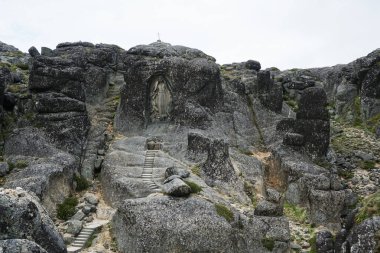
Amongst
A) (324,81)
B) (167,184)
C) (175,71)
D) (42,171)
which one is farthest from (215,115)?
(324,81)

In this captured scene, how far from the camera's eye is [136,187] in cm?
3266

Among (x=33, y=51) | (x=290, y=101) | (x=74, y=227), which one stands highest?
(x=33, y=51)

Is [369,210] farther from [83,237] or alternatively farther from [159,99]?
[159,99]

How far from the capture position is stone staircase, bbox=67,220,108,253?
1061 inches

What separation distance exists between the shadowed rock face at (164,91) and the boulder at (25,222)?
1024 inches

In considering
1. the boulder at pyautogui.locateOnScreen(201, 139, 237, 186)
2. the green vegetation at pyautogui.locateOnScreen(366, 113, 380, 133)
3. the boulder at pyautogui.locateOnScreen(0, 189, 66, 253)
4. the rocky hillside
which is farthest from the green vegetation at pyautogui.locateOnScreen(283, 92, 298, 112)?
the boulder at pyautogui.locateOnScreen(0, 189, 66, 253)

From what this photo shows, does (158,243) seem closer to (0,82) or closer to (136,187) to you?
(136,187)

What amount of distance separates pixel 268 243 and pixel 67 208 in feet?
44.0

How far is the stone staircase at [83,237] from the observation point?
2694 cm

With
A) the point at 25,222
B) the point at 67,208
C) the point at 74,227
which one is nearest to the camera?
the point at 25,222

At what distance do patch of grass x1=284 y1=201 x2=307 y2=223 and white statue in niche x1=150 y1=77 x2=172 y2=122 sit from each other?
1548 centimetres

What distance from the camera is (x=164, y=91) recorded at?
46031 mm

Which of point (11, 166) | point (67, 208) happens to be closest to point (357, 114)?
point (67, 208)

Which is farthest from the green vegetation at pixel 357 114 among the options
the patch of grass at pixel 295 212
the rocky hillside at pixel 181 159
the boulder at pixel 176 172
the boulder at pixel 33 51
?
the boulder at pixel 33 51
